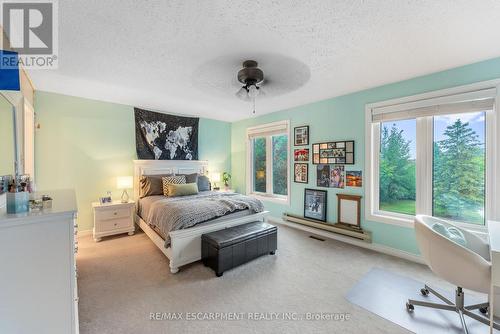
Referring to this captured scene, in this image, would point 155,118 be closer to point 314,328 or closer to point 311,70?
point 311,70

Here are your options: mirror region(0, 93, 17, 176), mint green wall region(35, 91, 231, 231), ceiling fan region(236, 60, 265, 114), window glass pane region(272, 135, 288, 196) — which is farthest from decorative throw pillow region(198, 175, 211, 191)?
mirror region(0, 93, 17, 176)

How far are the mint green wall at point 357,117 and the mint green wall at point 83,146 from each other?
2.90 m

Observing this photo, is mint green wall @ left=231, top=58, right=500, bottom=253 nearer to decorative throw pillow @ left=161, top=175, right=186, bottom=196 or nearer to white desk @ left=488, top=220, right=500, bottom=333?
white desk @ left=488, top=220, right=500, bottom=333

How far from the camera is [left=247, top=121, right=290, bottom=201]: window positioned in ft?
14.3

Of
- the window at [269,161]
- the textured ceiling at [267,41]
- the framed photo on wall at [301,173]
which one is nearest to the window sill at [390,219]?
the framed photo on wall at [301,173]

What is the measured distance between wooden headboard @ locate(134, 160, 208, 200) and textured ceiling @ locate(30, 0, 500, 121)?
1.52 metres

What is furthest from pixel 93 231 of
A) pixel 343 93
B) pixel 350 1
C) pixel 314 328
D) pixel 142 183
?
pixel 343 93

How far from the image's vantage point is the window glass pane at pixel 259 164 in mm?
4824

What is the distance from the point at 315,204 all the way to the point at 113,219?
11.4 feet

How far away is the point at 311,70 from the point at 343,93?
112 cm

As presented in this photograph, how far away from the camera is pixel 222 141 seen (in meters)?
5.32

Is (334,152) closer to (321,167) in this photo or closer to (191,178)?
(321,167)

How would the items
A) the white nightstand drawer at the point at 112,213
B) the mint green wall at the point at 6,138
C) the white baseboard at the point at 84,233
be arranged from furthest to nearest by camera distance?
1. the white baseboard at the point at 84,233
2. the white nightstand drawer at the point at 112,213
3. the mint green wall at the point at 6,138

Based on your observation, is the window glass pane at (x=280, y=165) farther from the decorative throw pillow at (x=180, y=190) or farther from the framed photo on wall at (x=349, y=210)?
the decorative throw pillow at (x=180, y=190)
